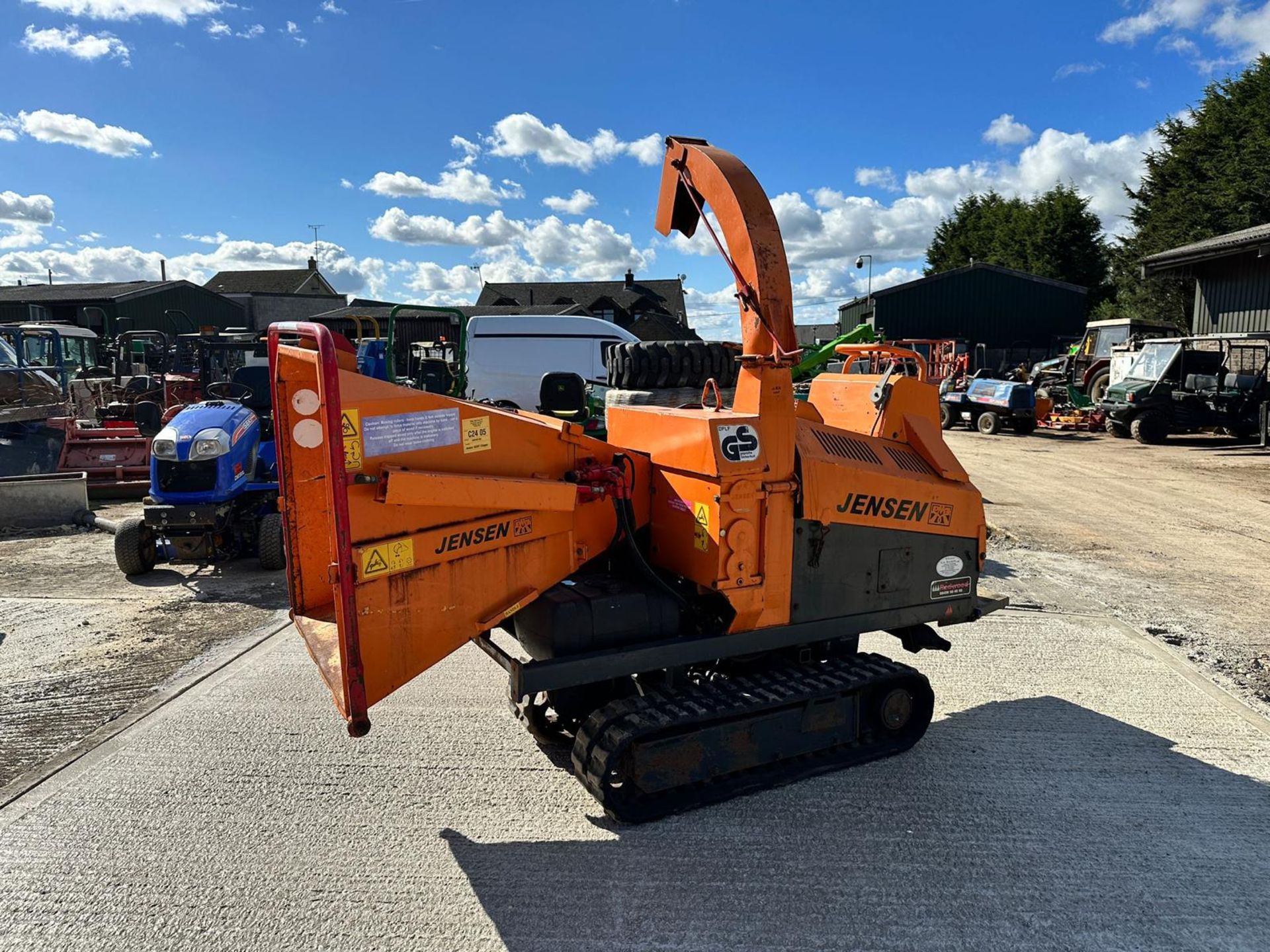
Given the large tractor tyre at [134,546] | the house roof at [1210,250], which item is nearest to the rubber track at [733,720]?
the large tractor tyre at [134,546]

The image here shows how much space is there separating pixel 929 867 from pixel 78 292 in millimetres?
52344

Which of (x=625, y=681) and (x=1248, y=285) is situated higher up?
(x=1248, y=285)

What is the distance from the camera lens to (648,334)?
3681 centimetres

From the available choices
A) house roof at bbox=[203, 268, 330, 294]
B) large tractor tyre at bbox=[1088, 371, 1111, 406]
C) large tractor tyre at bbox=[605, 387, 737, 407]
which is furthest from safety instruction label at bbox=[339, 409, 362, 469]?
house roof at bbox=[203, 268, 330, 294]

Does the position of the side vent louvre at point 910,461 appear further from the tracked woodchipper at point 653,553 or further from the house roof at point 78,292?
the house roof at point 78,292

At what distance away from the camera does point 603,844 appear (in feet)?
10.5

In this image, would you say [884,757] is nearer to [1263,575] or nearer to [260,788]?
[260,788]

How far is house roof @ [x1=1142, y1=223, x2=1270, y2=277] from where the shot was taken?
19.9 m

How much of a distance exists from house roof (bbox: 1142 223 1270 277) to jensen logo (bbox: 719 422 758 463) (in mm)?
22482

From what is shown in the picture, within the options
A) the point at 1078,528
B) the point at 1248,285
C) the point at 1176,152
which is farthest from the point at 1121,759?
the point at 1176,152

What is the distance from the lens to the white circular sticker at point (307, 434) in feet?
11.2

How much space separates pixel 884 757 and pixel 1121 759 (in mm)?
1192

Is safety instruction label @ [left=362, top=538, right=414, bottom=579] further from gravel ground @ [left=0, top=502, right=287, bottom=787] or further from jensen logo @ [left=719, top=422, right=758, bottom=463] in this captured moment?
gravel ground @ [left=0, top=502, right=287, bottom=787]

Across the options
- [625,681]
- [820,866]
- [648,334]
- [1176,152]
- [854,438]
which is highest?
[1176,152]
